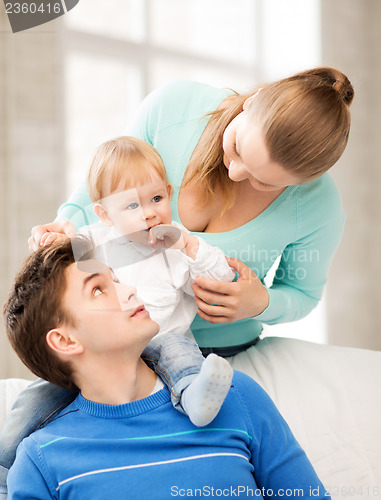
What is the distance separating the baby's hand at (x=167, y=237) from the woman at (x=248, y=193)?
9 cm

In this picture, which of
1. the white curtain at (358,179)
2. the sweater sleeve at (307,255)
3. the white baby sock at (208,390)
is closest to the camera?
the white baby sock at (208,390)

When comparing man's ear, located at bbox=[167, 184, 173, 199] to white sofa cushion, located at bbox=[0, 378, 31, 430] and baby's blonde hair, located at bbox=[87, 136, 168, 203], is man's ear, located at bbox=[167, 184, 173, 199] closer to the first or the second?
baby's blonde hair, located at bbox=[87, 136, 168, 203]

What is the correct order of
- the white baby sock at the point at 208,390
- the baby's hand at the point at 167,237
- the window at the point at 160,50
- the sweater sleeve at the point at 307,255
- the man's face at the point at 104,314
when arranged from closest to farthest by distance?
the white baby sock at the point at 208,390 → the man's face at the point at 104,314 → the baby's hand at the point at 167,237 → the sweater sleeve at the point at 307,255 → the window at the point at 160,50

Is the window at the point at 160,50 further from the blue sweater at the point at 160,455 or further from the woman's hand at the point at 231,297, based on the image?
the blue sweater at the point at 160,455

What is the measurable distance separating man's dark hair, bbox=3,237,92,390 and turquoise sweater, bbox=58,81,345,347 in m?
0.25

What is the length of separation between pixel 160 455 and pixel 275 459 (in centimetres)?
22

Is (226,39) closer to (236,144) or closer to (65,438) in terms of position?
(236,144)

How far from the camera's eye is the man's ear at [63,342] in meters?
0.99

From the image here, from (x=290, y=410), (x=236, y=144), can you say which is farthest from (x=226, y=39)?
(x=290, y=410)

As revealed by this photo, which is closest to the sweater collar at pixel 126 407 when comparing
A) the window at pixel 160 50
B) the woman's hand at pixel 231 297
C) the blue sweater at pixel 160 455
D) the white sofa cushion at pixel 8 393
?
the blue sweater at pixel 160 455

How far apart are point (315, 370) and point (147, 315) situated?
57 centimetres

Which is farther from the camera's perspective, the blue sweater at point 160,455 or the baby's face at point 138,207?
the baby's face at point 138,207

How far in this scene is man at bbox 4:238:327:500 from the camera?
36.5 inches

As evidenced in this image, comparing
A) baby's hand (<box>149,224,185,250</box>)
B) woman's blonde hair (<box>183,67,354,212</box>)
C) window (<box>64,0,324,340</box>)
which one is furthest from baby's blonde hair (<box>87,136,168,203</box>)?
window (<box>64,0,324,340</box>)
